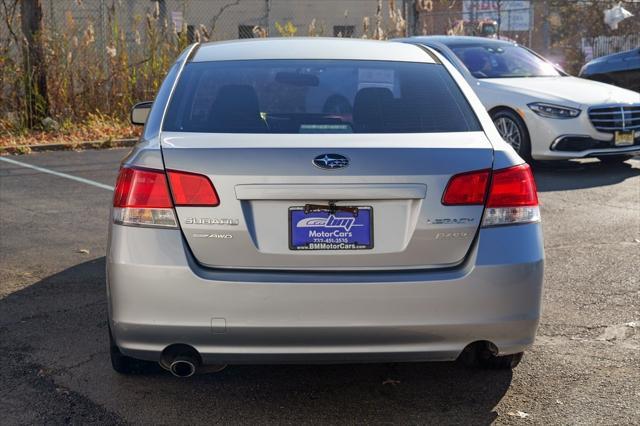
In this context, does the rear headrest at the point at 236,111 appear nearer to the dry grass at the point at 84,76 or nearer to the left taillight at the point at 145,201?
the left taillight at the point at 145,201

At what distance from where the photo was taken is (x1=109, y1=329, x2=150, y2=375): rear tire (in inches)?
171

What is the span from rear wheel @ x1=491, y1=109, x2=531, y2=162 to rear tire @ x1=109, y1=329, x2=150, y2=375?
7446 mm

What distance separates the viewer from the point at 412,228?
3.72 metres

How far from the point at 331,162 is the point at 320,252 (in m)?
0.35

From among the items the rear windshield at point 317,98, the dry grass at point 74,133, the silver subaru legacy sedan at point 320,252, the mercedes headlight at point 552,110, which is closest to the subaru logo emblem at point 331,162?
the silver subaru legacy sedan at point 320,252

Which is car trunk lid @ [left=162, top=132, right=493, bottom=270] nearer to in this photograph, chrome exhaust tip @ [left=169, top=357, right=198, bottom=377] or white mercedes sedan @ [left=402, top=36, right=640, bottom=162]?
chrome exhaust tip @ [left=169, top=357, right=198, bottom=377]

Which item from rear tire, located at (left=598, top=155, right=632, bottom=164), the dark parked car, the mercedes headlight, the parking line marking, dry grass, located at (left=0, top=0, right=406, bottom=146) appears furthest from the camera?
the dark parked car

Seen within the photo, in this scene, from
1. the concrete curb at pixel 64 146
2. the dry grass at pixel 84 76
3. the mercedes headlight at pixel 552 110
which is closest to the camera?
the mercedes headlight at pixel 552 110

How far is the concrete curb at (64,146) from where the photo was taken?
43.9 feet

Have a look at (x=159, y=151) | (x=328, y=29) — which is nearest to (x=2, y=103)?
(x=159, y=151)

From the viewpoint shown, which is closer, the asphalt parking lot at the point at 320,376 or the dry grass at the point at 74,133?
the asphalt parking lot at the point at 320,376

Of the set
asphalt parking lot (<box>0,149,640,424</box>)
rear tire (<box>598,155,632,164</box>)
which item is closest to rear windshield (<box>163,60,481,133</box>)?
asphalt parking lot (<box>0,149,640,424</box>)

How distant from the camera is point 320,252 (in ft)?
12.1

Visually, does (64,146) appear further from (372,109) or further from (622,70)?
(372,109)
